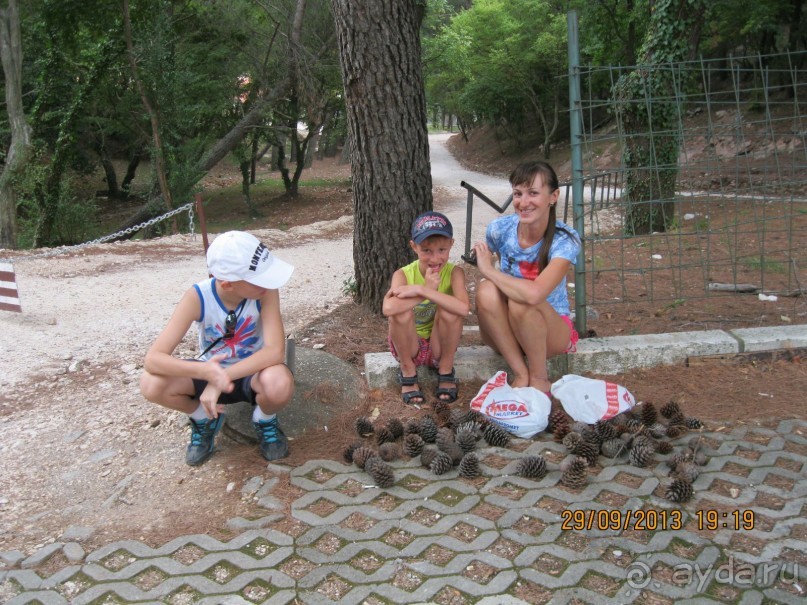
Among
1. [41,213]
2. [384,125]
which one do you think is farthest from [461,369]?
[41,213]

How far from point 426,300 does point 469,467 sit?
1.02 m

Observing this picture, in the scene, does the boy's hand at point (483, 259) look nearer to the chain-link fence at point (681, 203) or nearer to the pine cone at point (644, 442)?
the chain-link fence at point (681, 203)

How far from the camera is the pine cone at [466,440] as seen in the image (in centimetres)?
345

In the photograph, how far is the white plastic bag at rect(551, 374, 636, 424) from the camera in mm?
3623

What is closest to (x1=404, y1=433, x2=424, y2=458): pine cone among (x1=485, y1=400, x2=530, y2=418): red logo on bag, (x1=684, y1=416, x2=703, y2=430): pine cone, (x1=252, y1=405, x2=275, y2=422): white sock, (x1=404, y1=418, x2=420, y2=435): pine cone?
(x1=404, y1=418, x2=420, y2=435): pine cone

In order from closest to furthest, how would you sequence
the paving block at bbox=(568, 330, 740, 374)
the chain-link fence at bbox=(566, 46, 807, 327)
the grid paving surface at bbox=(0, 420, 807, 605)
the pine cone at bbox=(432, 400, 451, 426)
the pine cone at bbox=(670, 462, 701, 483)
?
the grid paving surface at bbox=(0, 420, 807, 605) → the pine cone at bbox=(670, 462, 701, 483) → the pine cone at bbox=(432, 400, 451, 426) → the paving block at bbox=(568, 330, 740, 374) → the chain-link fence at bbox=(566, 46, 807, 327)

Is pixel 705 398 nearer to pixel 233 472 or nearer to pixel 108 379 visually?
pixel 233 472

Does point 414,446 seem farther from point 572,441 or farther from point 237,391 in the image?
point 237,391

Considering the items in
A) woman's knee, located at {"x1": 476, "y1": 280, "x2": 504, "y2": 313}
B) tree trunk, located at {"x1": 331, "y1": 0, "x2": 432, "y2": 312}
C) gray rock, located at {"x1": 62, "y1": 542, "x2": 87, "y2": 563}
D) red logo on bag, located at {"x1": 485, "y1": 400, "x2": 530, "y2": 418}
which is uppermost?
tree trunk, located at {"x1": 331, "y1": 0, "x2": 432, "y2": 312}

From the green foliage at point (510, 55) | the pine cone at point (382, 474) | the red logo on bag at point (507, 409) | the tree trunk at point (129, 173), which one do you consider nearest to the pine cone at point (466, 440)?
the red logo on bag at point (507, 409)

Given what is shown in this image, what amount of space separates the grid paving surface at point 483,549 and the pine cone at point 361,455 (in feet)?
0.20

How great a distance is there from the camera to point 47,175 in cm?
1474

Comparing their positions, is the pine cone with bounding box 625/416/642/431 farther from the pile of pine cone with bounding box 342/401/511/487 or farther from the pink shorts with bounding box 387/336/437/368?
the pink shorts with bounding box 387/336/437/368

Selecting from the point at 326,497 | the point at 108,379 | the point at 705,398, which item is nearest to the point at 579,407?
the point at 705,398
